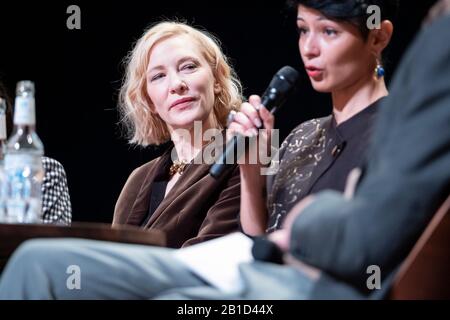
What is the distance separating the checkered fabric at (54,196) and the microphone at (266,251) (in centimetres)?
129

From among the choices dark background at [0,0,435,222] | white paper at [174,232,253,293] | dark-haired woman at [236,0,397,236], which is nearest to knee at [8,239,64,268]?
white paper at [174,232,253,293]

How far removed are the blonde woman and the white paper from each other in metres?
0.90

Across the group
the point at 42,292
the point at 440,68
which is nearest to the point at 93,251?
the point at 42,292

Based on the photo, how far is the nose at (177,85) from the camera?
2.56 meters

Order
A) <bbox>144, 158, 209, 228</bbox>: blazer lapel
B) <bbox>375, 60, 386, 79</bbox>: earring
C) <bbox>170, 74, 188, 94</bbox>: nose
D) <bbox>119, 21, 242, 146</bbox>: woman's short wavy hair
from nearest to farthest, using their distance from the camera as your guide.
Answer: <bbox>375, 60, 386, 79</bbox>: earring → <bbox>144, 158, 209, 228</bbox>: blazer lapel → <bbox>170, 74, 188, 94</bbox>: nose → <bbox>119, 21, 242, 146</bbox>: woman's short wavy hair

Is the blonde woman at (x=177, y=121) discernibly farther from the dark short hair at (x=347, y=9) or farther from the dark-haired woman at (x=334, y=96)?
the dark short hair at (x=347, y=9)

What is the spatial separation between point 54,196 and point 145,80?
514 millimetres

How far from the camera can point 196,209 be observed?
2398mm

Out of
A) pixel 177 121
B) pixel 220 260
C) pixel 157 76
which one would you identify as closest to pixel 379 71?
pixel 220 260

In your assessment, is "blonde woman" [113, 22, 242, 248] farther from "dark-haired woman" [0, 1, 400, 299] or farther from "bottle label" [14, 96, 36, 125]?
"bottle label" [14, 96, 36, 125]

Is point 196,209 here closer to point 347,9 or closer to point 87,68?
point 347,9

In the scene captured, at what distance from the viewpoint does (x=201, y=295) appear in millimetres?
1300

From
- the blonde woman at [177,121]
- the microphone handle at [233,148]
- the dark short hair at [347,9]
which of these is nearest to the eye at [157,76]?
the blonde woman at [177,121]

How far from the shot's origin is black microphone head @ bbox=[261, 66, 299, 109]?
1841 millimetres
